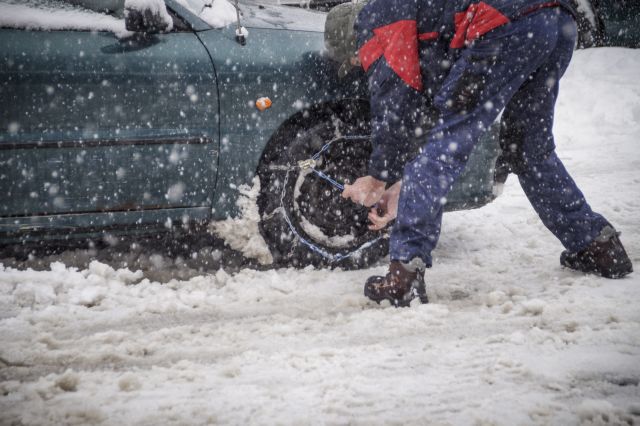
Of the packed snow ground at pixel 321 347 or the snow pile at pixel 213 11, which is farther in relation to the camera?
the snow pile at pixel 213 11

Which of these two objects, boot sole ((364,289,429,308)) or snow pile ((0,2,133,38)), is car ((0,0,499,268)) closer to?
snow pile ((0,2,133,38))

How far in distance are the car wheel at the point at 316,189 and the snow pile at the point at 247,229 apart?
0.15ft

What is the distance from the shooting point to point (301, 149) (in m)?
2.65

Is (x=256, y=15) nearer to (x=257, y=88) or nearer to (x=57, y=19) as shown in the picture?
(x=257, y=88)

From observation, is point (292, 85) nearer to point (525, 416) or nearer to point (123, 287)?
point (123, 287)

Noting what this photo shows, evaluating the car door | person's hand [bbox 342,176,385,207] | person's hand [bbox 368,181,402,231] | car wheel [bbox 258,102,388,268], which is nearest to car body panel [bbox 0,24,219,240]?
the car door

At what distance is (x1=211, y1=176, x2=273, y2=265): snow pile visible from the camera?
263 centimetres

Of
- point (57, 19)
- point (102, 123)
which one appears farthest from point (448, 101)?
point (57, 19)

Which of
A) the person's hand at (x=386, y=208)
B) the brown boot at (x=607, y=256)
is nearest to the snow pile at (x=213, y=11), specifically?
the person's hand at (x=386, y=208)

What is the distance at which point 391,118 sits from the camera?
7.11 feet

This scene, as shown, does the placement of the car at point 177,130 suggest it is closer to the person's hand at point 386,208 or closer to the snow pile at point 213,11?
the snow pile at point 213,11

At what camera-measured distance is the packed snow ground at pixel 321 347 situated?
1405 millimetres

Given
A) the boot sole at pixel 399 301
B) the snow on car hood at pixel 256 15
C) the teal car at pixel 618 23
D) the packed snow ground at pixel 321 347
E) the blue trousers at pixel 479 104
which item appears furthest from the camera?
the teal car at pixel 618 23

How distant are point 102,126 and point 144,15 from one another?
0.56 meters
